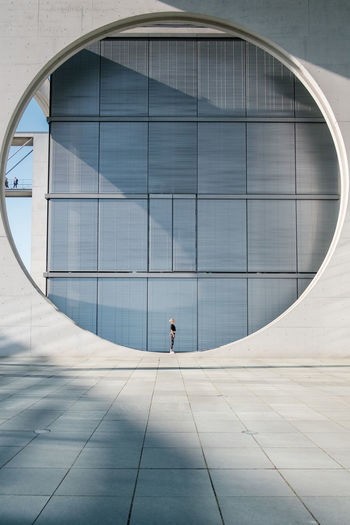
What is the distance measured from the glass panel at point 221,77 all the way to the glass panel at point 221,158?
0.67 meters

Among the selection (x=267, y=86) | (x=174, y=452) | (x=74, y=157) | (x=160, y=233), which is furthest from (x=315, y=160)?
(x=174, y=452)

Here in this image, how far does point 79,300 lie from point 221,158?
7.75 m

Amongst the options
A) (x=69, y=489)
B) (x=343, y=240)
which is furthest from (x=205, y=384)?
(x=343, y=240)

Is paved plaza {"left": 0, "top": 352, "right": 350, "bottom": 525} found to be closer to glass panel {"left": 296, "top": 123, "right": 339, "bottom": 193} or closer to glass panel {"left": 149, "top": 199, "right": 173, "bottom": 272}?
glass panel {"left": 149, "top": 199, "right": 173, "bottom": 272}

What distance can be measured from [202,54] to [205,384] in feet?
47.3

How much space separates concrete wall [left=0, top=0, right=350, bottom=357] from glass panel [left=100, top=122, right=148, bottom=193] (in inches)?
181

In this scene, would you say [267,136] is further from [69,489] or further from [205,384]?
[69,489]

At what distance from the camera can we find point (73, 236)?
61.9ft

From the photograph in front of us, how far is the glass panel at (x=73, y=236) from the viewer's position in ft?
61.7

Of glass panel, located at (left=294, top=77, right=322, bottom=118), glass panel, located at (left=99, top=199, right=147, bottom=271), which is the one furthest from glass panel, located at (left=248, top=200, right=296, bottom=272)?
glass panel, located at (left=99, top=199, right=147, bottom=271)

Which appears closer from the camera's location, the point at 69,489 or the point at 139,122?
the point at 69,489

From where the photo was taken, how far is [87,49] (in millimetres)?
19109

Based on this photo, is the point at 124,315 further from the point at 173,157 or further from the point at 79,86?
the point at 79,86

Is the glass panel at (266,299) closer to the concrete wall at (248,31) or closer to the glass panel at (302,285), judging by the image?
the glass panel at (302,285)
